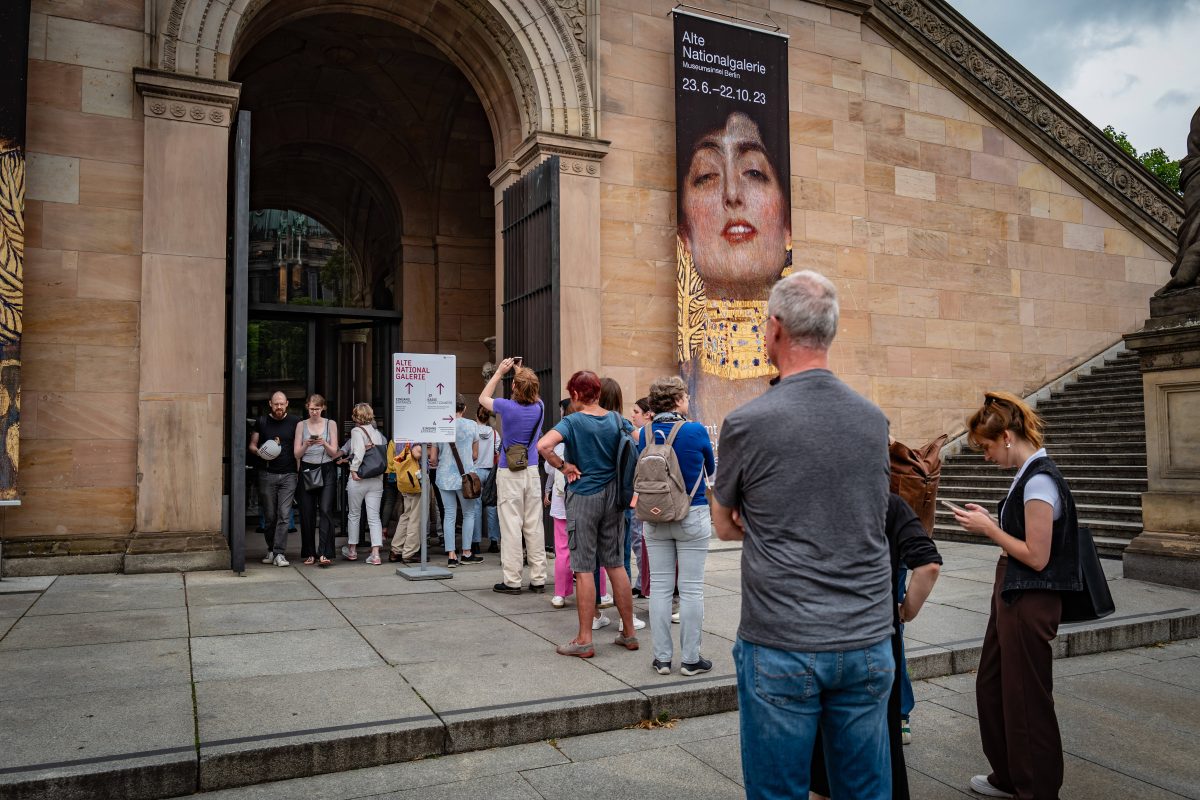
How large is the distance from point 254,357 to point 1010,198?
13512 mm

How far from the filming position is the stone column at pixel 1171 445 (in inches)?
316

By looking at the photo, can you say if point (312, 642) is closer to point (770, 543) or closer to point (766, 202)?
point (770, 543)

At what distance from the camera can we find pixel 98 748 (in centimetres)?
372

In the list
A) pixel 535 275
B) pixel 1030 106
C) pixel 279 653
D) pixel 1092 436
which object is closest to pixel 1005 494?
pixel 1092 436

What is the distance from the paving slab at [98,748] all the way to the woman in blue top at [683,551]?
2520mm

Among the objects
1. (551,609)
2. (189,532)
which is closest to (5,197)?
(189,532)

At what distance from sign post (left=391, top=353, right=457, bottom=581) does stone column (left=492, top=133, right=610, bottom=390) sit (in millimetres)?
2406

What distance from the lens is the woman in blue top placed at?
511cm

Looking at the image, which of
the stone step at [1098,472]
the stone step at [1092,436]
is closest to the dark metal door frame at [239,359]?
→ the stone step at [1098,472]

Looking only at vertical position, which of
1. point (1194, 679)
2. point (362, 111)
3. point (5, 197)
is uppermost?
point (362, 111)

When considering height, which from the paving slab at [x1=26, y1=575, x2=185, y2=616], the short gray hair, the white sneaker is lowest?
the white sneaker

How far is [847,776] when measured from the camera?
230 centimetres

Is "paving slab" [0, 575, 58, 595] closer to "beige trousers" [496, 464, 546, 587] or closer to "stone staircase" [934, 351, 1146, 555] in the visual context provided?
"beige trousers" [496, 464, 546, 587]

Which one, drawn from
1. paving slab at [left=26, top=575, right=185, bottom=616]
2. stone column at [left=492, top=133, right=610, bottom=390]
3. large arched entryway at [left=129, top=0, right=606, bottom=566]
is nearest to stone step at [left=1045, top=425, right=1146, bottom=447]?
stone column at [left=492, top=133, right=610, bottom=390]
